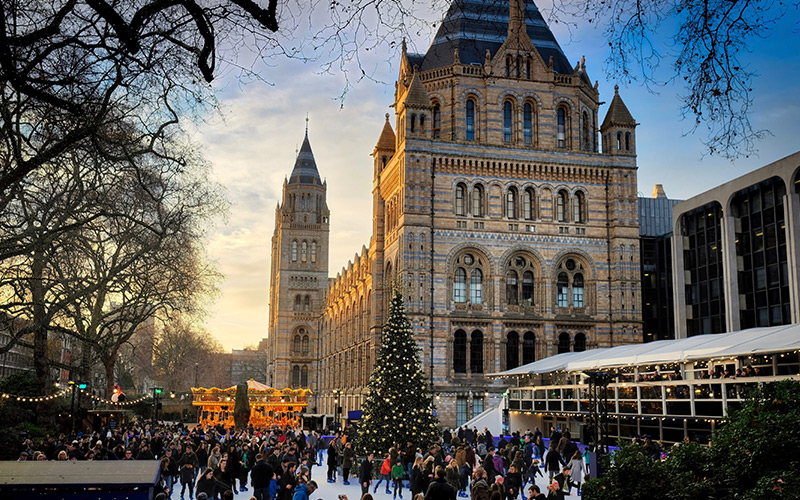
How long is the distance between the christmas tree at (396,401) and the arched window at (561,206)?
2116cm

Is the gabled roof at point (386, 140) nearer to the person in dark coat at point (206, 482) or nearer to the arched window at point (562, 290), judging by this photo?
the arched window at point (562, 290)

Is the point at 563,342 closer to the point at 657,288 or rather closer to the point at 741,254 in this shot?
the point at 741,254

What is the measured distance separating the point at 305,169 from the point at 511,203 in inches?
2569

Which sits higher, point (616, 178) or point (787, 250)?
point (616, 178)

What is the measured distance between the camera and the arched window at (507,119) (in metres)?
50.8

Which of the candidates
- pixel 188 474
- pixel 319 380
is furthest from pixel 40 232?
pixel 319 380

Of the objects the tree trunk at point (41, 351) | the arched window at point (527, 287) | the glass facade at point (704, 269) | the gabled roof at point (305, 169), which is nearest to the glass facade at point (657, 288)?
the glass facade at point (704, 269)

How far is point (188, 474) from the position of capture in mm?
21500

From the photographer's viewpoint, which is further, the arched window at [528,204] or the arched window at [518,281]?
the arched window at [528,204]

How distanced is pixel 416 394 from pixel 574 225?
22.8 meters

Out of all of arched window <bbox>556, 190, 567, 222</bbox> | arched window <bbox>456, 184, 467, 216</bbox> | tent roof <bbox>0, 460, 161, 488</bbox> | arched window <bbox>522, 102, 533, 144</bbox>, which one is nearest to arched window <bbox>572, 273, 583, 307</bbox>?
arched window <bbox>556, 190, 567, 222</bbox>

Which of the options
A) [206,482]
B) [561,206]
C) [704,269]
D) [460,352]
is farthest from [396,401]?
[704,269]

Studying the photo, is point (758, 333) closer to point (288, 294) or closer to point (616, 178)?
point (616, 178)

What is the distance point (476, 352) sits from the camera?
47.6 metres
